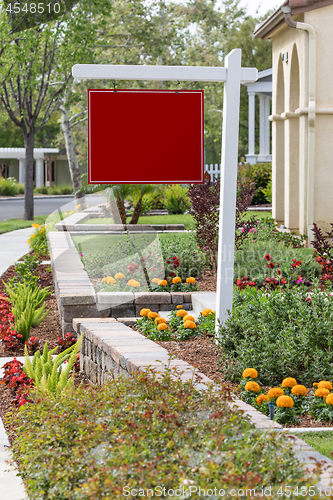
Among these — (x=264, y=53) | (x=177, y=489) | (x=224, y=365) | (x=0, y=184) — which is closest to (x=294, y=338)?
(x=224, y=365)

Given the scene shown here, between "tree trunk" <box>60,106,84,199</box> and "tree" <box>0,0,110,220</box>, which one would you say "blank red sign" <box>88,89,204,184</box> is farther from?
"tree trunk" <box>60,106,84,199</box>

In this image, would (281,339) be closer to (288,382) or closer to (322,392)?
(288,382)

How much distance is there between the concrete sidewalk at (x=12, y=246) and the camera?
415 inches

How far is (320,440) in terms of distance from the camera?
119 inches

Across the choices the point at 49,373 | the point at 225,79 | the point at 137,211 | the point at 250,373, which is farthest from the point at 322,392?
the point at 137,211

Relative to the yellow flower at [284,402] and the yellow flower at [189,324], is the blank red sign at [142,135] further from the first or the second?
the yellow flower at [284,402]

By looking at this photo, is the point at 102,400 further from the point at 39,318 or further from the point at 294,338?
the point at 39,318

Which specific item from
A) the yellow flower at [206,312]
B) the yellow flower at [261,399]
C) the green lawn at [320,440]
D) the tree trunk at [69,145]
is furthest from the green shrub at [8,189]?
the green lawn at [320,440]

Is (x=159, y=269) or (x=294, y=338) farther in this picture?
(x=159, y=269)

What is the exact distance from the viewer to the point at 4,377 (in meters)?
4.45

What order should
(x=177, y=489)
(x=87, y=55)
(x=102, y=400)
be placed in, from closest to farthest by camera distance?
(x=177, y=489) → (x=102, y=400) → (x=87, y=55)

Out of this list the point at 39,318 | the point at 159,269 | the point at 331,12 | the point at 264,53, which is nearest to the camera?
the point at 39,318

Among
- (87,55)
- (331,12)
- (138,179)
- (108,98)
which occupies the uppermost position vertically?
(87,55)

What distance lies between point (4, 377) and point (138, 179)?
1884 mm
